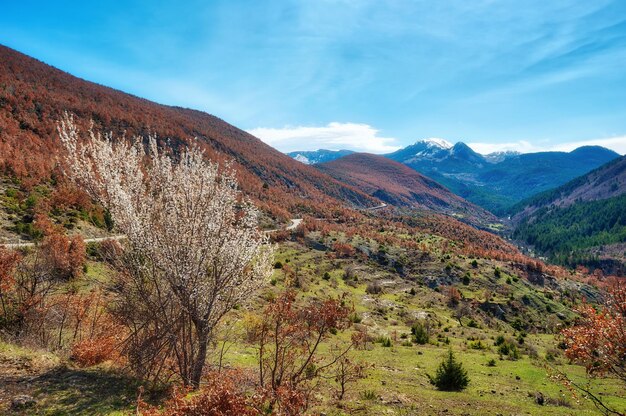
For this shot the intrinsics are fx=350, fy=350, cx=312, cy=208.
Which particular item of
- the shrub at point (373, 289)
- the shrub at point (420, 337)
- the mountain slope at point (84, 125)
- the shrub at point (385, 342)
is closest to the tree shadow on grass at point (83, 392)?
the mountain slope at point (84, 125)

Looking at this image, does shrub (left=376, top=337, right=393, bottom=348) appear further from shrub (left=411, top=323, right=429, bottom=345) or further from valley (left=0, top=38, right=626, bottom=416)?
shrub (left=411, top=323, right=429, bottom=345)

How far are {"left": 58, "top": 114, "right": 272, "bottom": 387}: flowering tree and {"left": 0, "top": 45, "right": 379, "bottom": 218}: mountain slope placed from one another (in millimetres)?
2215

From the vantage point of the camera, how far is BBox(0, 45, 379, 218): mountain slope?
47.5m

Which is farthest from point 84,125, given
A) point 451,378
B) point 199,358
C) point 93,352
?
point 451,378

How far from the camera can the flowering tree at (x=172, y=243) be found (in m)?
9.80

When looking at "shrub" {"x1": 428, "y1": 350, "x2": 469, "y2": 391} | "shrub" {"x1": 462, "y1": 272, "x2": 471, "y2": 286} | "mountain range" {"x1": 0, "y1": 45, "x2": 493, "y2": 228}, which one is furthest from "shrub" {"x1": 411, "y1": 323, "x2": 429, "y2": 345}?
"shrub" {"x1": 462, "y1": 272, "x2": 471, "y2": 286}

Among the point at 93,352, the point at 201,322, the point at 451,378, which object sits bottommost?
the point at 451,378

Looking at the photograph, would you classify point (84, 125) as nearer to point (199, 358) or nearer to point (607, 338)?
point (199, 358)

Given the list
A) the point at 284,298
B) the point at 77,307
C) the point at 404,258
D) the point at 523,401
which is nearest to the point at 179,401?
the point at 284,298

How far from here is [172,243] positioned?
32.4 ft

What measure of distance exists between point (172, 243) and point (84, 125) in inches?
2862

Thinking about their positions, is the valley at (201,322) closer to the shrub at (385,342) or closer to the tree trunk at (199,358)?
the tree trunk at (199,358)

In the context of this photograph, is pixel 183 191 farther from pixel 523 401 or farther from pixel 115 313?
pixel 523 401

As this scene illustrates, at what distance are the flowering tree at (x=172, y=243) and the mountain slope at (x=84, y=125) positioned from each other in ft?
7.27
